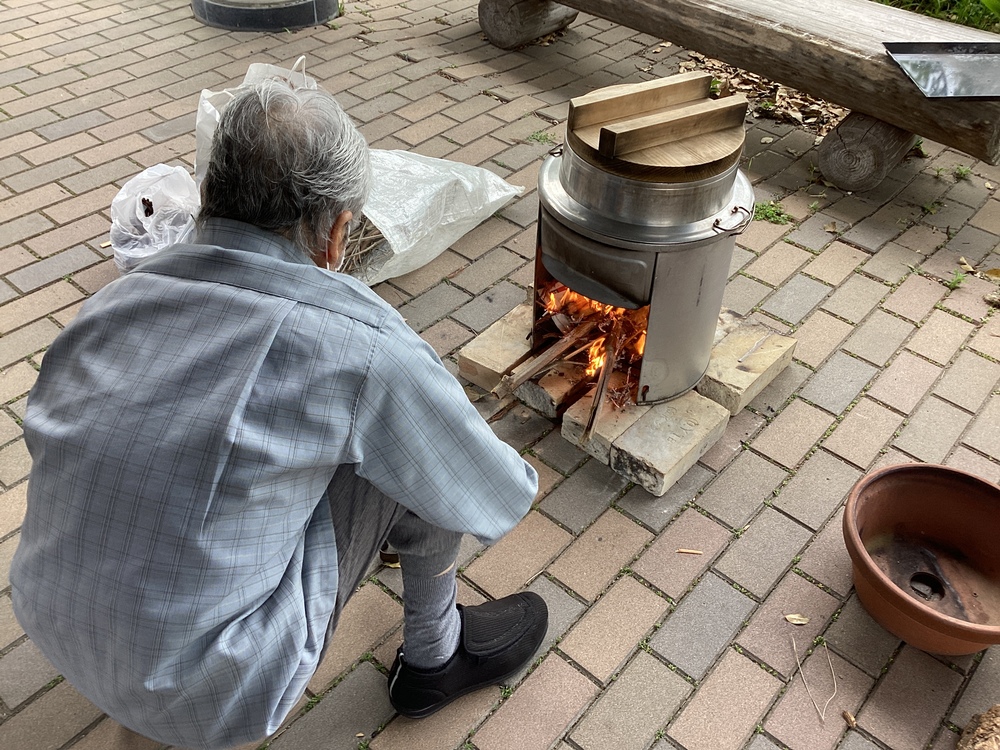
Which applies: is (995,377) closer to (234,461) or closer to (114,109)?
(234,461)

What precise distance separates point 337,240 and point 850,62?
137 inches

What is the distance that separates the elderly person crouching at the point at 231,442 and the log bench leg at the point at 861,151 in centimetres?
346

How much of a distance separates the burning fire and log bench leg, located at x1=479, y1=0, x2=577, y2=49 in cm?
334

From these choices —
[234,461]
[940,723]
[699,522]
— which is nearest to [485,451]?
[234,461]

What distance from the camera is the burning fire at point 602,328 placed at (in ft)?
9.64

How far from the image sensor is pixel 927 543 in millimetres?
2707

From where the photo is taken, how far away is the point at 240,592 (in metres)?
1.52

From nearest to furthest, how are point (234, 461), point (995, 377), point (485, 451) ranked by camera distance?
point (234, 461), point (485, 451), point (995, 377)

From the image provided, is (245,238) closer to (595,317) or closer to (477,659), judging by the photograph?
(477,659)

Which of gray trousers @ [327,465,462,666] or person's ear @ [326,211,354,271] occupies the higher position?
person's ear @ [326,211,354,271]

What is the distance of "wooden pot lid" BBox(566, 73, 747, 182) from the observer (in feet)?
7.88

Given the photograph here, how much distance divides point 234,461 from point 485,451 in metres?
0.52

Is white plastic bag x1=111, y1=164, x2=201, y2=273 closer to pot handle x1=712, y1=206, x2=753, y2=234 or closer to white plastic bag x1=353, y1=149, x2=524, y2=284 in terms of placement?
white plastic bag x1=353, y1=149, x2=524, y2=284

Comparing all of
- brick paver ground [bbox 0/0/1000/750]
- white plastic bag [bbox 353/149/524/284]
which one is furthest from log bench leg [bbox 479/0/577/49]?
white plastic bag [bbox 353/149/524/284]
